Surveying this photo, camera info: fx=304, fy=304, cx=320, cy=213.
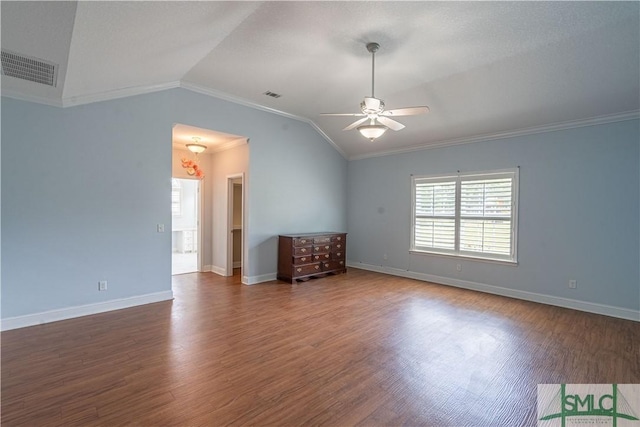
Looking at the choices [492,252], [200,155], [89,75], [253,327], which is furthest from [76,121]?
[492,252]

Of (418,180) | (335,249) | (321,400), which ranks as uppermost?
(418,180)

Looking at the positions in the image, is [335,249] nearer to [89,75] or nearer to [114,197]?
[114,197]

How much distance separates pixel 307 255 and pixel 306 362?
3179 millimetres

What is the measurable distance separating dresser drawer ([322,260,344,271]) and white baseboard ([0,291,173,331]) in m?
2.91

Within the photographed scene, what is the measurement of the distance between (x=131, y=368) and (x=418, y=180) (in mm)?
5591

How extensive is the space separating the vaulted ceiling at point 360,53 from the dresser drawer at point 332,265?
10.5 feet

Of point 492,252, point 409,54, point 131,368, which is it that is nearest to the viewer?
point 131,368

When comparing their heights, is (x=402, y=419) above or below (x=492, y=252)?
below

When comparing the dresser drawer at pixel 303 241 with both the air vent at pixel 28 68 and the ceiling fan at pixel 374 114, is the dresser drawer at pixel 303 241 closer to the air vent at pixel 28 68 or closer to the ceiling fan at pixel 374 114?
the ceiling fan at pixel 374 114

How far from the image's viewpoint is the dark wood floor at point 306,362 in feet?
7.06

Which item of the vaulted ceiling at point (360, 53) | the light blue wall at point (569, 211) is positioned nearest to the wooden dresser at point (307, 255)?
the light blue wall at point (569, 211)

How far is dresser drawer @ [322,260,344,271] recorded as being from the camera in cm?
633

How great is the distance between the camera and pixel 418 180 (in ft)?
20.8

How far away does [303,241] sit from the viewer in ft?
19.3
